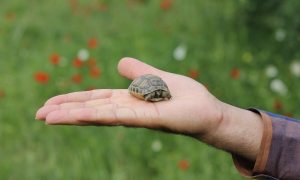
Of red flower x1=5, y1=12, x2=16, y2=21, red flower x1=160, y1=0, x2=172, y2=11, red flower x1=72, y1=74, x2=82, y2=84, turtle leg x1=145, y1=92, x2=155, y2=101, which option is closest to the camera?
turtle leg x1=145, y1=92, x2=155, y2=101

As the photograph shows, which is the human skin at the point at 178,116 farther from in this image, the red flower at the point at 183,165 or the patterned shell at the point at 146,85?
the red flower at the point at 183,165

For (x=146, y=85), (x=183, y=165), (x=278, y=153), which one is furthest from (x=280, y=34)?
(x=278, y=153)

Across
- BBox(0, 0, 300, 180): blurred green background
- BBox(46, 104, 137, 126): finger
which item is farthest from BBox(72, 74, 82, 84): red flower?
BBox(46, 104, 137, 126): finger

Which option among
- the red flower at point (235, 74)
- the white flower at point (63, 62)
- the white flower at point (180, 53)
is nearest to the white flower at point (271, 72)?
the red flower at point (235, 74)

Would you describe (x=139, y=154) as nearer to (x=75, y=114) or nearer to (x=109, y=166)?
(x=109, y=166)

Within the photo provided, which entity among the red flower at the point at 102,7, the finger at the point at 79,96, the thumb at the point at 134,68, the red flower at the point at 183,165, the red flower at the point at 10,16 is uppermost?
the thumb at the point at 134,68

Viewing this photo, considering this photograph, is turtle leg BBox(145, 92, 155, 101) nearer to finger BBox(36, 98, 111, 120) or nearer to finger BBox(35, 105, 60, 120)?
finger BBox(36, 98, 111, 120)

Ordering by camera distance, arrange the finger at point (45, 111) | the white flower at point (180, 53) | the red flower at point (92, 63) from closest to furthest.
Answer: the finger at point (45, 111) → the red flower at point (92, 63) → the white flower at point (180, 53)

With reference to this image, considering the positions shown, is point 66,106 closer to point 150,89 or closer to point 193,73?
point 150,89
